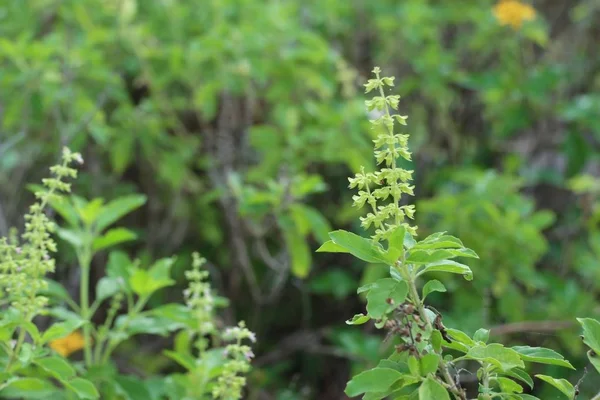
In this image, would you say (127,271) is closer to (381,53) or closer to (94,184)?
(94,184)

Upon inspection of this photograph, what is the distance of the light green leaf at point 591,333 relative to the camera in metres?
1.10

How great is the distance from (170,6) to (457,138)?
1384mm

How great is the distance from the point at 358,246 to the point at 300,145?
5.39 feet

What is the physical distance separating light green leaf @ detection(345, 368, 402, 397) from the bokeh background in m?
1.20

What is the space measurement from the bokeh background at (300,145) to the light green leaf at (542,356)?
1.17 m

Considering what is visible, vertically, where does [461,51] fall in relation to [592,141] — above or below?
above

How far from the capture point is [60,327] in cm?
127

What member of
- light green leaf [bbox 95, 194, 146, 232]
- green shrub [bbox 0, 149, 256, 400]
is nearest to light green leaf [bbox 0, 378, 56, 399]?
green shrub [bbox 0, 149, 256, 400]

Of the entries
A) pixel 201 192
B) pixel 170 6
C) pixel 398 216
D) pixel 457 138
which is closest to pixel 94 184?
pixel 201 192

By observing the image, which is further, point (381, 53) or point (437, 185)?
point (381, 53)

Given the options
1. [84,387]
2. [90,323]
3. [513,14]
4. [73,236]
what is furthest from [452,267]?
[513,14]

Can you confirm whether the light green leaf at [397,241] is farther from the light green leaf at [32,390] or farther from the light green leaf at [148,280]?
the light green leaf at [32,390]

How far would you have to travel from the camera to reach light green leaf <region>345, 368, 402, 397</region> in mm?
1008

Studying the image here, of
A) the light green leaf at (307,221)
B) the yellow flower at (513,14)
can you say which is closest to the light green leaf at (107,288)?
the light green leaf at (307,221)
